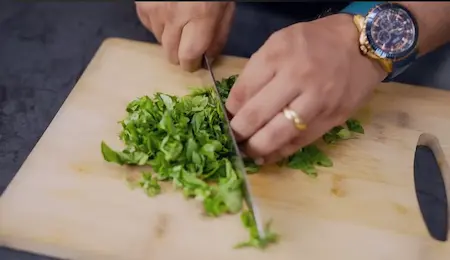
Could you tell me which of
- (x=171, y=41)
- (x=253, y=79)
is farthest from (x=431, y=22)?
(x=171, y=41)

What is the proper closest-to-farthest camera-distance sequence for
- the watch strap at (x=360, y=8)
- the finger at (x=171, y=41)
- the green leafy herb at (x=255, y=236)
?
the green leafy herb at (x=255, y=236) → the watch strap at (x=360, y=8) → the finger at (x=171, y=41)

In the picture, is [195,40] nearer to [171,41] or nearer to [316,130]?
[171,41]

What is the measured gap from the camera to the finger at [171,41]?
1.20 meters

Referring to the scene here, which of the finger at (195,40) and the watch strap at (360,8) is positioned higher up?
the watch strap at (360,8)

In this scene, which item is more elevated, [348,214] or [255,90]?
[255,90]

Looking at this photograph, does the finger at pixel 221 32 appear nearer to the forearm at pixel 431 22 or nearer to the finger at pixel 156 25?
the finger at pixel 156 25

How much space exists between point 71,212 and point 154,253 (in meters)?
0.15

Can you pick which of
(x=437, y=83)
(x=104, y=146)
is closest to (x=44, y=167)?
(x=104, y=146)

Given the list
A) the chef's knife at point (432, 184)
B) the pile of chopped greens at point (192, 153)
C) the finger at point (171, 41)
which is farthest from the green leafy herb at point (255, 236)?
the finger at point (171, 41)

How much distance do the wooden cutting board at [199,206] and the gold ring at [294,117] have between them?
0.12 m

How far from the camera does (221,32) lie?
125 centimetres

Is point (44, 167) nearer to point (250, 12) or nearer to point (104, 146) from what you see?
point (104, 146)

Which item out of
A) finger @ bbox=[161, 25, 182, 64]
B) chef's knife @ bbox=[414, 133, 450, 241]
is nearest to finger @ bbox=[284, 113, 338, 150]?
chef's knife @ bbox=[414, 133, 450, 241]

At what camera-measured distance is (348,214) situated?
1032mm
